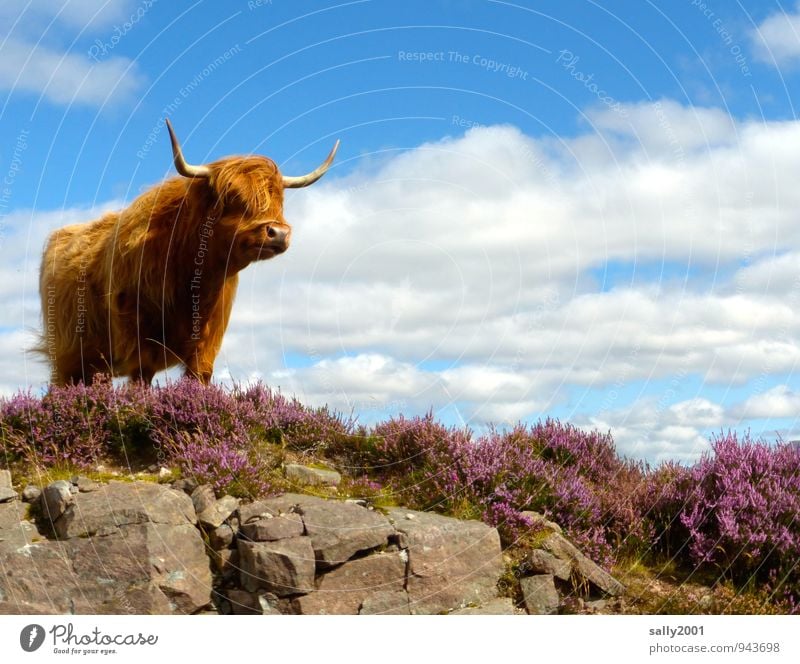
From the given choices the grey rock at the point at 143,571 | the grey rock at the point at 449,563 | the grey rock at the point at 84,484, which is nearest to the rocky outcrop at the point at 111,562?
the grey rock at the point at 143,571

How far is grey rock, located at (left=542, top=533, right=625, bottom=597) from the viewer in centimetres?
649

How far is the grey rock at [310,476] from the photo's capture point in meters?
7.26

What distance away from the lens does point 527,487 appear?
23.6 feet

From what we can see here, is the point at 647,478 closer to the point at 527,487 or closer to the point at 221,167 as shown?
the point at 527,487

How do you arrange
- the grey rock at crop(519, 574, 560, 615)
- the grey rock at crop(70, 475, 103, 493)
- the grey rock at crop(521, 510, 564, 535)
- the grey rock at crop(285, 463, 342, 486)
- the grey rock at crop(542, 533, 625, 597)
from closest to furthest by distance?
1. the grey rock at crop(519, 574, 560, 615)
2. the grey rock at crop(542, 533, 625, 597)
3. the grey rock at crop(70, 475, 103, 493)
4. the grey rock at crop(521, 510, 564, 535)
5. the grey rock at crop(285, 463, 342, 486)

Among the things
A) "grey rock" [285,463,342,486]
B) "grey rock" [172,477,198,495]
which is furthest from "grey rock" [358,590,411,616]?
"grey rock" [172,477,198,495]

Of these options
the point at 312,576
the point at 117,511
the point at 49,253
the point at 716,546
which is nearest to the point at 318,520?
the point at 312,576

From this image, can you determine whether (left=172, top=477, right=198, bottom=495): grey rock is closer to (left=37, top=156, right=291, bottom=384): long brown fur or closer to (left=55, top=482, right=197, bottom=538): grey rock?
(left=55, top=482, right=197, bottom=538): grey rock

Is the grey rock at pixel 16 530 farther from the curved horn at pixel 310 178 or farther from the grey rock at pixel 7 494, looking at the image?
the curved horn at pixel 310 178

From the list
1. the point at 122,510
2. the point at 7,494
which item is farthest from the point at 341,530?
the point at 7,494

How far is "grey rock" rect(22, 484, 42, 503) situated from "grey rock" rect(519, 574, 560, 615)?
4.06 meters

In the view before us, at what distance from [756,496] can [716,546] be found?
0.63 meters
